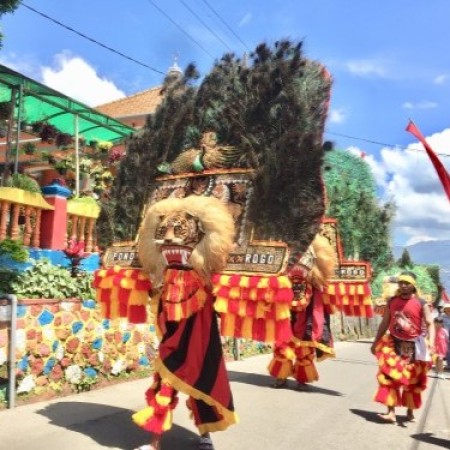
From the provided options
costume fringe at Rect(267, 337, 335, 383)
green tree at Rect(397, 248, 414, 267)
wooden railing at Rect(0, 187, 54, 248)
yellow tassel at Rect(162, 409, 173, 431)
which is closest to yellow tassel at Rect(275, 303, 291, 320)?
yellow tassel at Rect(162, 409, 173, 431)

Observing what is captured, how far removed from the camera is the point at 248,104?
4.05 metres

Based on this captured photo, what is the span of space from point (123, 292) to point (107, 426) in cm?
129

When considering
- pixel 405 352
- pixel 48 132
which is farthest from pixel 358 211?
pixel 405 352

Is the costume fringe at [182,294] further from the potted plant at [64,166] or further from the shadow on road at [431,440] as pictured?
the potted plant at [64,166]

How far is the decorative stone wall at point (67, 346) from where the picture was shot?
5211 mm

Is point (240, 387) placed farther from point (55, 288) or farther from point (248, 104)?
point (248, 104)

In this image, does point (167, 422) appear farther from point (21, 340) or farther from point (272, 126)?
point (272, 126)

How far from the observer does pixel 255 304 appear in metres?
3.62

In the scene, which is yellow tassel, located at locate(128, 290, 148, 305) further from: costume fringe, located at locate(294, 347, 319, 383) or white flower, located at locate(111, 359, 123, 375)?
costume fringe, located at locate(294, 347, 319, 383)

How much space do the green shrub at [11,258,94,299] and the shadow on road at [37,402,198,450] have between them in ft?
3.84

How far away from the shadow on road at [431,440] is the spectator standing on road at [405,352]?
431 millimetres

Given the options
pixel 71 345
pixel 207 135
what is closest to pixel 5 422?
pixel 71 345

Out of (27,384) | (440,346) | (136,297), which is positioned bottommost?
(440,346)

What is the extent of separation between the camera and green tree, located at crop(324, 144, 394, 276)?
53.2 ft
